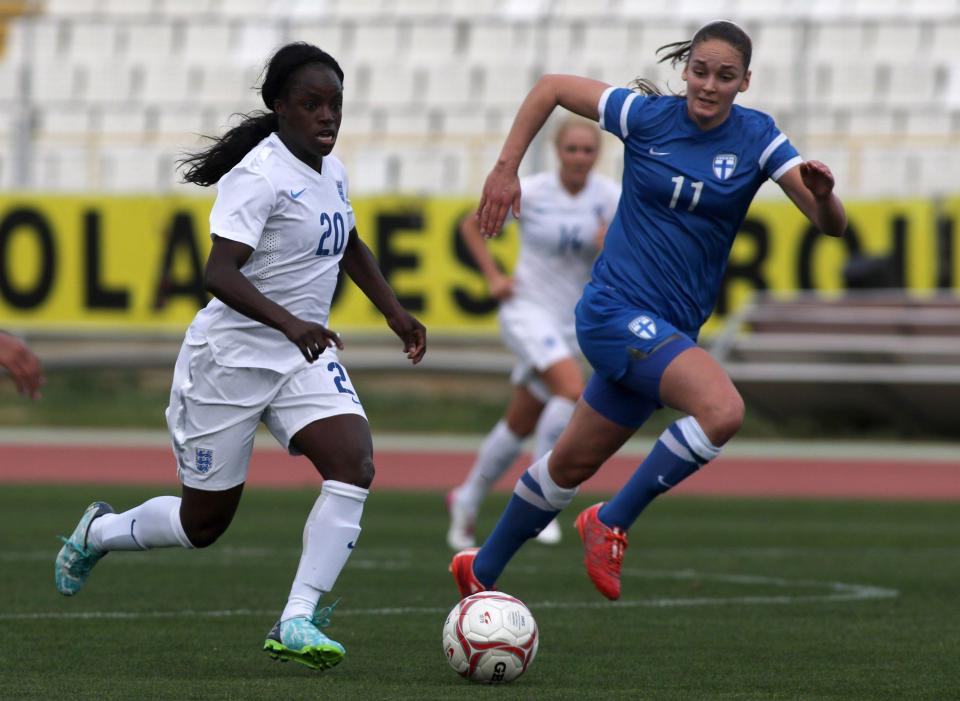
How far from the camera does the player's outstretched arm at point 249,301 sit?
541 centimetres

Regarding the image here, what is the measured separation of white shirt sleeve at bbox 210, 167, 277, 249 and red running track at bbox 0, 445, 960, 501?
9646 mm

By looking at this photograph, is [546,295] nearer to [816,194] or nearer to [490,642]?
[816,194]

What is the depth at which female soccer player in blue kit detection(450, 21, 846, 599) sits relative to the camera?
631 cm

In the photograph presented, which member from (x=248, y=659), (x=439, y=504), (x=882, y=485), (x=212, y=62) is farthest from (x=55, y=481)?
(x=212, y=62)

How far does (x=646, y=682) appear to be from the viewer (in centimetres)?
564

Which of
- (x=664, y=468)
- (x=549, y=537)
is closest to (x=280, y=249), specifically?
(x=664, y=468)

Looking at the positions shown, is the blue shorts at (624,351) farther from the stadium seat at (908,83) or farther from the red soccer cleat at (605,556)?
the stadium seat at (908,83)

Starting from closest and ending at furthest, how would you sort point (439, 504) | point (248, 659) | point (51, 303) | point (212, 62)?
point (248, 659) → point (439, 504) → point (51, 303) → point (212, 62)

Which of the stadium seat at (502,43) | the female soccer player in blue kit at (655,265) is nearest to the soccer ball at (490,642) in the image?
the female soccer player in blue kit at (655,265)

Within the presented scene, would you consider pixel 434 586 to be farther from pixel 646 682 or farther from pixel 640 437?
pixel 640 437

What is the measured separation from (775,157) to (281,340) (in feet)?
6.29

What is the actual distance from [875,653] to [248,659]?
2.25 metres

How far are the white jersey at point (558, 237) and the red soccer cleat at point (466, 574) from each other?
4049 mm

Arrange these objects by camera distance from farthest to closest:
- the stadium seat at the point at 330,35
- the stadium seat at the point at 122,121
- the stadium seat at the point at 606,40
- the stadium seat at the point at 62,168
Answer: the stadium seat at the point at 330,35, the stadium seat at the point at 606,40, the stadium seat at the point at 122,121, the stadium seat at the point at 62,168
